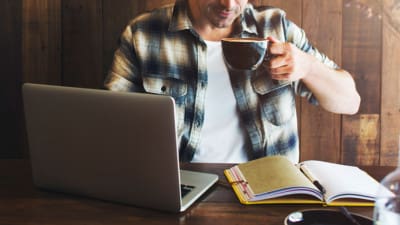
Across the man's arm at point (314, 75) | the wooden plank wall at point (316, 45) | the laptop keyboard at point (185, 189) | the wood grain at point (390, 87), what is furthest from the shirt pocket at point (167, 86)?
the wood grain at point (390, 87)

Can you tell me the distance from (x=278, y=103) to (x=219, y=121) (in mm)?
A: 238

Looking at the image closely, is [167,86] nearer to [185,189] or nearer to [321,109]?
[321,109]

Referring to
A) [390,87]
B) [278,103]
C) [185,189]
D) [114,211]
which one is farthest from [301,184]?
[390,87]

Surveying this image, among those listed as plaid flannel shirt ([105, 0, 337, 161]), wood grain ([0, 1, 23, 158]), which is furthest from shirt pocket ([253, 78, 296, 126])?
wood grain ([0, 1, 23, 158])

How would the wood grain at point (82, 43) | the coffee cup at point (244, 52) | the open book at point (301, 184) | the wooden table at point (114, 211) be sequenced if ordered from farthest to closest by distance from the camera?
the wood grain at point (82, 43) < the coffee cup at point (244, 52) < the open book at point (301, 184) < the wooden table at point (114, 211)

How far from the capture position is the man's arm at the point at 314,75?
6.53ft

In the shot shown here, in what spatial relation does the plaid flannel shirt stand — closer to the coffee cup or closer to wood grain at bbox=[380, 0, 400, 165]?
the coffee cup

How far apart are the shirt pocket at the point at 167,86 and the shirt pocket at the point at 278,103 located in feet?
0.91

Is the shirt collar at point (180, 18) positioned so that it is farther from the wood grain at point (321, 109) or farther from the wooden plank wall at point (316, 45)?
the wood grain at point (321, 109)

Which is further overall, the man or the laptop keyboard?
the man

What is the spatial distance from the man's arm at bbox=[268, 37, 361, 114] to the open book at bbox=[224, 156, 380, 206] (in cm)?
55

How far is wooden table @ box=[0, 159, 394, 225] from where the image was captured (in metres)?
1.17

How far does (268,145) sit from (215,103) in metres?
0.27

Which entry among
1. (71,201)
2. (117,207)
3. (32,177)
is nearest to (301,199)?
(117,207)
